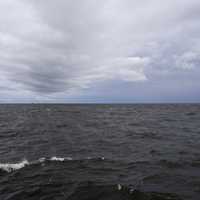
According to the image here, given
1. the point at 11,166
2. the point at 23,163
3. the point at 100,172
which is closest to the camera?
the point at 100,172

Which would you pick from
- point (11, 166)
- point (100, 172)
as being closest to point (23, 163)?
point (11, 166)

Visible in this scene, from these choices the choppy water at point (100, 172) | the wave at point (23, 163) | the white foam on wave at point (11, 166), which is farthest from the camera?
the wave at point (23, 163)

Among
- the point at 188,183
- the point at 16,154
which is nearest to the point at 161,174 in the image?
the point at 188,183

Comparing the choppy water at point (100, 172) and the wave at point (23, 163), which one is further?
the wave at point (23, 163)

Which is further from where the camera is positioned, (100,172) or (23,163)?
(23,163)

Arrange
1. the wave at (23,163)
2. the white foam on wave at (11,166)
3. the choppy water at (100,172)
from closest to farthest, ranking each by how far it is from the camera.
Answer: the choppy water at (100,172) < the white foam on wave at (11,166) < the wave at (23,163)

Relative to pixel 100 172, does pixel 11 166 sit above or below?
above

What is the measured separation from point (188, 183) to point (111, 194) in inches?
161

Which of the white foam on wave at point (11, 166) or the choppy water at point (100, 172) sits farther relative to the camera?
the white foam on wave at point (11, 166)

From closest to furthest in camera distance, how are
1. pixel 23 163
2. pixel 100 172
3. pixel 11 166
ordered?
pixel 100 172, pixel 11 166, pixel 23 163

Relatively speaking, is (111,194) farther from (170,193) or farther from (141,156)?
(141,156)

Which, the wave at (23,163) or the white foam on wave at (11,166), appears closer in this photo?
the white foam on wave at (11,166)

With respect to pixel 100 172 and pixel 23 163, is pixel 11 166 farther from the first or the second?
pixel 100 172

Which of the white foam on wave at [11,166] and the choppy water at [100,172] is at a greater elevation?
the white foam on wave at [11,166]
